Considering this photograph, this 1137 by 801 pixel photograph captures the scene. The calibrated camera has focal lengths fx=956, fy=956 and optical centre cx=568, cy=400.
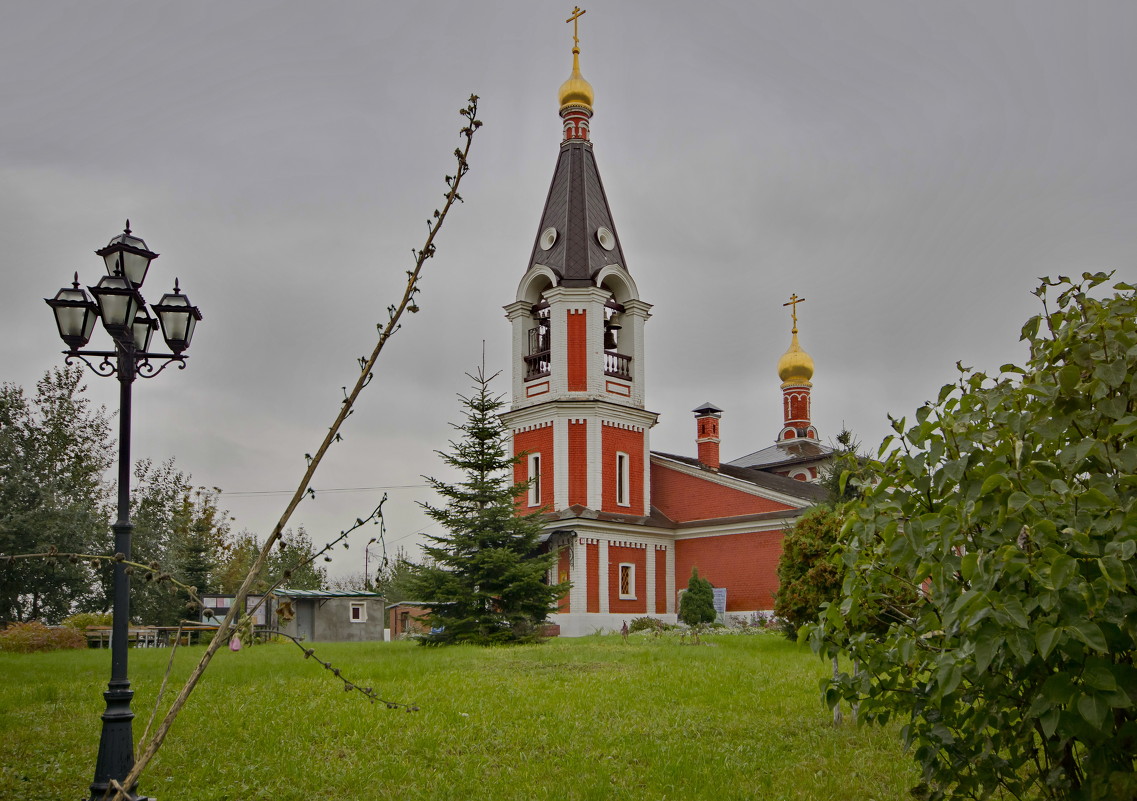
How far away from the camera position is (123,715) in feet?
20.8

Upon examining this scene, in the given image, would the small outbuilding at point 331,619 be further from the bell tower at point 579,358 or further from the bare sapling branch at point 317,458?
the bare sapling branch at point 317,458

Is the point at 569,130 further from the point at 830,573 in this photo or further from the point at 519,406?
the point at 830,573

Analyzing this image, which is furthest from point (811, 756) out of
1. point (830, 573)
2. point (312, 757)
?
point (312, 757)

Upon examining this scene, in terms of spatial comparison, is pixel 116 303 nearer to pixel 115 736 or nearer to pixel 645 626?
pixel 115 736

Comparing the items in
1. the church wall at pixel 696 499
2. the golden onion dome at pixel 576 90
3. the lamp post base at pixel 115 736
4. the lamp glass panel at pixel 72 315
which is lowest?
the lamp post base at pixel 115 736

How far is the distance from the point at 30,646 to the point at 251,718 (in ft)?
49.5

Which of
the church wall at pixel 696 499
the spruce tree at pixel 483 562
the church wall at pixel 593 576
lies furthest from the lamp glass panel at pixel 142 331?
the church wall at pixel 696 499

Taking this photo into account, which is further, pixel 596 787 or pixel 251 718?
pixel 251 718

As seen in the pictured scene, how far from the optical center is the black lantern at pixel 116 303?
6648mm

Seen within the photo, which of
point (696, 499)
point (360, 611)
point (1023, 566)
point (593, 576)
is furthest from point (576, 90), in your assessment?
Answer: point (1023, 566)

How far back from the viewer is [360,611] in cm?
3128

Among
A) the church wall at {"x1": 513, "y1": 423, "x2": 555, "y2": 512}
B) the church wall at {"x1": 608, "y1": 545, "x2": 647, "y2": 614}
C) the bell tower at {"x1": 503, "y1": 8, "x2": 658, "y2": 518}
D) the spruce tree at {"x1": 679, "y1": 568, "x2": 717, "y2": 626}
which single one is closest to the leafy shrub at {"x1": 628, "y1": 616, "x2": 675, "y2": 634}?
the spruce tree at {"x1": 679, "y1": 568, "x2": 717, "y2": 626}

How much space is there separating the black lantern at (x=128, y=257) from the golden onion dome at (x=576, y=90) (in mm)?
28666

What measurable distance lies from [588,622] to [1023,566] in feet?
88.7
